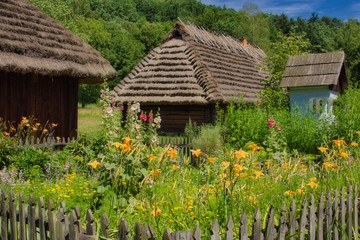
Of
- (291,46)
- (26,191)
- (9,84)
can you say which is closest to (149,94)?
(291,46)

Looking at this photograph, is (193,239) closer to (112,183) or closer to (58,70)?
(112,183)

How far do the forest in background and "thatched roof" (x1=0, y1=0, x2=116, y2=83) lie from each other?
7.82 meters

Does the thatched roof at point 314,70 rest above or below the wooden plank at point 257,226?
above

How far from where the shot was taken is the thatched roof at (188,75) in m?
16.0

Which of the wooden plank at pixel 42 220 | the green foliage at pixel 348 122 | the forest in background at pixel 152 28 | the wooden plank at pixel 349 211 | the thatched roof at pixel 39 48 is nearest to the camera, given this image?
the wooden plank at pixel 42 220

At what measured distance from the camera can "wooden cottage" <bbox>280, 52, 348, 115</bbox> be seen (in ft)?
38.9

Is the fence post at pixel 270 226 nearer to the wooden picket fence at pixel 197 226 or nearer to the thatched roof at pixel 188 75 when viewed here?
the wooden picket fence at pixel 197 226

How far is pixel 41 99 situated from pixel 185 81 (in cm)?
746

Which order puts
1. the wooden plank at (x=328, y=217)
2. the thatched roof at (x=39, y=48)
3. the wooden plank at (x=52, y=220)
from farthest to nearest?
1. the thatched roof at (x=39, y=48)
2. the wooden plank at (x=328, y=217)
3. the wooden plank at (x=52, y=220)

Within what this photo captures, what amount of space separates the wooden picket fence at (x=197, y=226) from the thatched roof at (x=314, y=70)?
8512 mm

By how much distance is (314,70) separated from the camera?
12.2 meters

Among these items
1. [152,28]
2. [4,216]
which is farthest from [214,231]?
[152,28]

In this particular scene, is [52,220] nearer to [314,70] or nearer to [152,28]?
[314,70]

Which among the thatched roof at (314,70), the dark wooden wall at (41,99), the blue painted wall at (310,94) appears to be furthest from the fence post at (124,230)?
the thatched roof at (314,70)
